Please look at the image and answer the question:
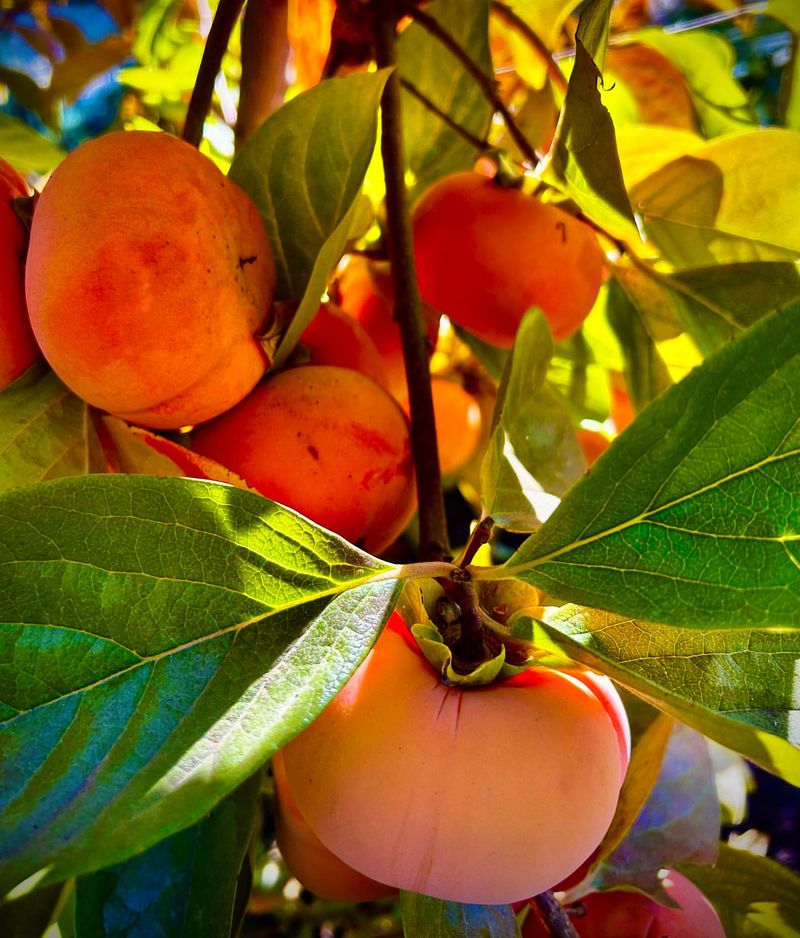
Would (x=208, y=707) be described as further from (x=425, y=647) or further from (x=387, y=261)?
(x=387, y=261)

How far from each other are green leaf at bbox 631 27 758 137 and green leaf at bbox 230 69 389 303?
1.62 ft

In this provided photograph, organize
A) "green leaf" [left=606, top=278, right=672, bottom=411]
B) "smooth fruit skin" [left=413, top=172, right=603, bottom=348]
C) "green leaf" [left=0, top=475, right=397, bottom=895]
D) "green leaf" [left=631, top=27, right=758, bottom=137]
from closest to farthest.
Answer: "green leaf" [left=0, top=475, right=397, bottom=895]
"smooth fruit skin" [left=413, top=172, right=603, bottom=348]
"green leaf" [left=606, top=278, right=672, bottom=411]
"green leaf" [left=631, top=27, right=758, bottom=137]

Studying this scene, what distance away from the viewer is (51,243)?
410mm

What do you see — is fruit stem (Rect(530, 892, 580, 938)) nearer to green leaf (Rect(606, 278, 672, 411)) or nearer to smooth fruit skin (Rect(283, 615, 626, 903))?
smooth fruit skin (Rect(283, 615, 626, 903))

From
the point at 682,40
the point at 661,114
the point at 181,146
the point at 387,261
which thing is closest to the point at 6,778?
the point at 181,146

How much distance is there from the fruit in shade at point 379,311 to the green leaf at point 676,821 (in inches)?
13.6

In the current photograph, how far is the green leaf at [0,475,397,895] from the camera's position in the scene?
303mm

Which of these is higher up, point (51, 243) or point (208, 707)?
point (51, 243)

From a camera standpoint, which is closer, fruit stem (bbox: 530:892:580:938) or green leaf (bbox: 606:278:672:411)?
fruit stem (bbox: 530:892:580:938)

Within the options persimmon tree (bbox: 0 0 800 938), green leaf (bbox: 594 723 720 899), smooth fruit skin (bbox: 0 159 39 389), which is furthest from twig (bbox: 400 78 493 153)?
green leaf (bbox: 594 723 720 899)

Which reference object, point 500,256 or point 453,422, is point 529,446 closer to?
point 500,256

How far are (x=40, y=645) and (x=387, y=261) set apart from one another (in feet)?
1.41

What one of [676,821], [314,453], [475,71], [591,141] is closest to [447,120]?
[475,71]

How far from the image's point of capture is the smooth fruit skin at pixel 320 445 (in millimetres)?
482
